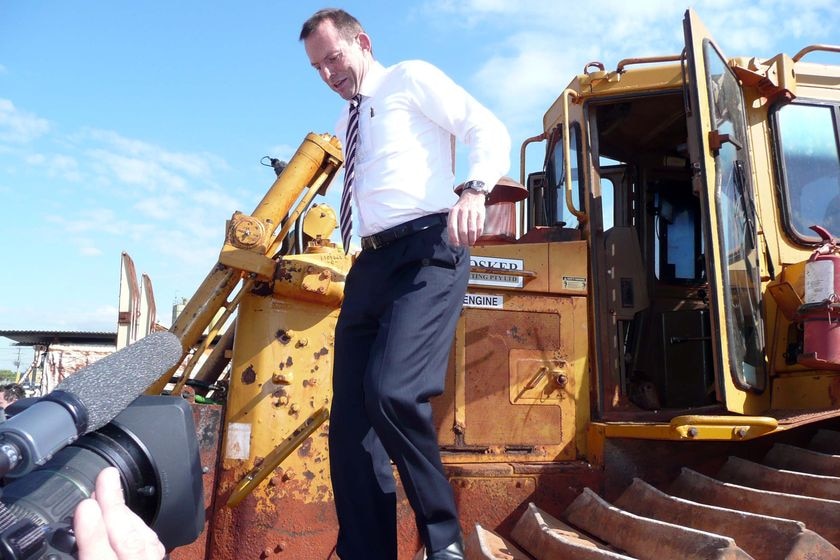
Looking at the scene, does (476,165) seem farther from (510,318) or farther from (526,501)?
(526,501)

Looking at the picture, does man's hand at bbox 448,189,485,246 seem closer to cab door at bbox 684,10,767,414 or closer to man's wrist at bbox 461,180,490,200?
man's wrist at bbox 461,180,490,200

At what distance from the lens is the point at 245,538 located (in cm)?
288

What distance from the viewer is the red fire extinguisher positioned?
2812 millimetres

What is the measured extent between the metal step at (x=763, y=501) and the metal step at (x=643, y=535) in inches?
11.9

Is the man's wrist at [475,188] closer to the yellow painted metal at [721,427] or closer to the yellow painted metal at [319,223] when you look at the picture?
the yellow painted metal at [721,427]

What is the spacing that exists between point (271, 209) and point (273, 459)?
110 centimetres

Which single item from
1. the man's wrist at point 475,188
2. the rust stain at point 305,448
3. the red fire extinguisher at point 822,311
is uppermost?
the man's wrist at point 475,188

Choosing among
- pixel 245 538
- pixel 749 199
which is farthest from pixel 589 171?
pixel 245 538

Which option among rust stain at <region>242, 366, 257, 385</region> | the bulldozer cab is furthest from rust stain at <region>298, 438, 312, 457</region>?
the bulldozer cab

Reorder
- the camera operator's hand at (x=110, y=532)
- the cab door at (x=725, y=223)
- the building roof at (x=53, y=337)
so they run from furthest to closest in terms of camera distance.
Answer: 1. the building roof at (x=53, y=337)
2. the cab door at (x=725, y=223)
3. the camera operator's hand at (x=110, y=532)

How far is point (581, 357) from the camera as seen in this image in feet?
10.8

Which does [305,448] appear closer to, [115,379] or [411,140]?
[411,140]

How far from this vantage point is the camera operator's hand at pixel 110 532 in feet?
2.59

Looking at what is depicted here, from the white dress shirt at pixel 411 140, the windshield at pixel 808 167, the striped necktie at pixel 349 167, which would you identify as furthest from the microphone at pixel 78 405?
the windshield at pixel 808 167
